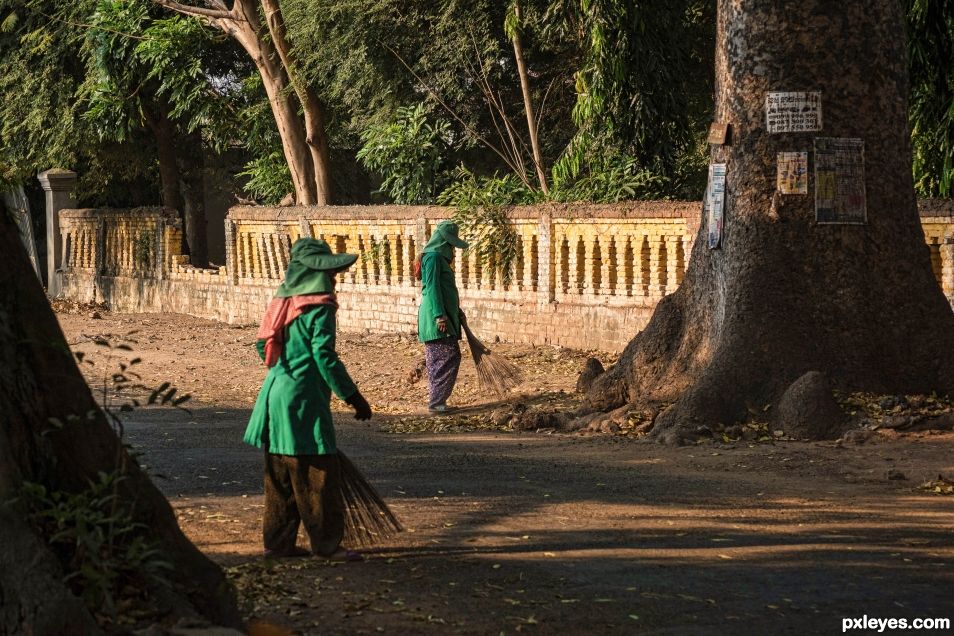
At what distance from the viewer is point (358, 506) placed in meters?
7.36

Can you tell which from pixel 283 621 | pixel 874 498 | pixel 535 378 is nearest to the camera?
pixel 283 621

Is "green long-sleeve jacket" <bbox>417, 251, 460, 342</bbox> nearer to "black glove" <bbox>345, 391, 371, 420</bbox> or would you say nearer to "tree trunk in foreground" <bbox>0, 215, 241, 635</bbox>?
"black glove" <bbox>345, 391, 371, 420</bbox>

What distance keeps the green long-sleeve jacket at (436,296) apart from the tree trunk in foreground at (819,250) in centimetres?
260

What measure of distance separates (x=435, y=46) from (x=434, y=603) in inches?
686

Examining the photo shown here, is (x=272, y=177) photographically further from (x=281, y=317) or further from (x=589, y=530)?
(x=281, y=317)

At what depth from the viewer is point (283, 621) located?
6.08 m

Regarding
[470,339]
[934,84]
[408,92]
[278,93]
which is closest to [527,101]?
[408,92]

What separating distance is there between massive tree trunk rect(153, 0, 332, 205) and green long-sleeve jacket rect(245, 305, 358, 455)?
17.3 meters

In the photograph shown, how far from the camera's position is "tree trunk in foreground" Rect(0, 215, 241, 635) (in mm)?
5332

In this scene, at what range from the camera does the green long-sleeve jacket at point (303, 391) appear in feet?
23.4

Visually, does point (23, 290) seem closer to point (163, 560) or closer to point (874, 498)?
point (163, 560)

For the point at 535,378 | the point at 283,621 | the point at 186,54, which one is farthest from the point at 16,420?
the point at 186,54

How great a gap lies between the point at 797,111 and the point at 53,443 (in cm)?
754

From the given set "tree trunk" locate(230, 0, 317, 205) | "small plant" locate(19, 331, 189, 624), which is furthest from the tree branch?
"small plant" locate(19, 331, 189, 624)
